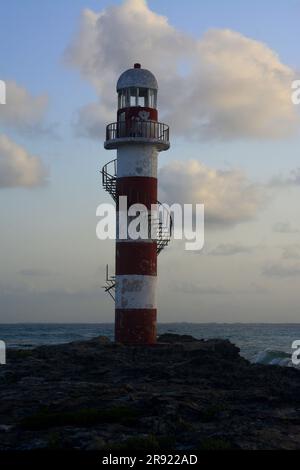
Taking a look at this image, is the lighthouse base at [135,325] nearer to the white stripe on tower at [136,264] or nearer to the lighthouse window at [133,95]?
the white stripe on tower at [136,264]

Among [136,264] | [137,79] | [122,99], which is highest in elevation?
[137,79]

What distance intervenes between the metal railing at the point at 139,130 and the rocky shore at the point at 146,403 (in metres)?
9.83

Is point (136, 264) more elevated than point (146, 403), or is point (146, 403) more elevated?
point (136, 264)

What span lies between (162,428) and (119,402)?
3.10 metres

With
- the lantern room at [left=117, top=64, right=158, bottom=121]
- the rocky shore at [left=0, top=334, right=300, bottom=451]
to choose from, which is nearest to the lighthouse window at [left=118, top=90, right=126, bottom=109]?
the lantern room at [left=117, top=64, right=158, bottom=121]

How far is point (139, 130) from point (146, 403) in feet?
56.4

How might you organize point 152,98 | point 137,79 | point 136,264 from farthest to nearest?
point 152,98 → point 137,79 → point 136,264

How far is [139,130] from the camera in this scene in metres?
32.9

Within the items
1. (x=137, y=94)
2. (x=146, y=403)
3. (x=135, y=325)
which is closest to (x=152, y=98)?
(x=137, y=94)

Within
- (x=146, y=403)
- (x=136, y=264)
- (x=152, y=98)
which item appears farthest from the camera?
(x=152, y=98)

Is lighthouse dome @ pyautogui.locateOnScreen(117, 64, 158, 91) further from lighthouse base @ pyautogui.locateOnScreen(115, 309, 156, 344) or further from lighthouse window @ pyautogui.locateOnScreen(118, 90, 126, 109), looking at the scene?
lighthouse base @ pyautogui.locateOnScreen(115, 309, 156, 344)

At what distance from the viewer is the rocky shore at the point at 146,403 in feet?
48.3

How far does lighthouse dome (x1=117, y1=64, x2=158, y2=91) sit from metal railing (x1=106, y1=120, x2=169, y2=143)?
1.74 meters

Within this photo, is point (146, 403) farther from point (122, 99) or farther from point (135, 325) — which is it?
point (122, 99)
